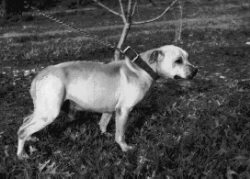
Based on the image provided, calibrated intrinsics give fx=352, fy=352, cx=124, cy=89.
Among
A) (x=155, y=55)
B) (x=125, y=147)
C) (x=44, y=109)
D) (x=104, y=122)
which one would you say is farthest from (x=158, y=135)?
(x=44, y=109)

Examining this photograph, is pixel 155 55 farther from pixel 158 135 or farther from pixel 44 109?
pixel 44 109

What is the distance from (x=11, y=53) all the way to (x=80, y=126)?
7658 mm

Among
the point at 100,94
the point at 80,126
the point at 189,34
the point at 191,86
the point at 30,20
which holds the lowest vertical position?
the point at 30,20

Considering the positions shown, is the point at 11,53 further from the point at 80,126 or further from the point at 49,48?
the point at 80,126

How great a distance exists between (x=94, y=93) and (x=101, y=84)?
0.16 metres


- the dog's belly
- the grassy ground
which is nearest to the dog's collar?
the dog's belly

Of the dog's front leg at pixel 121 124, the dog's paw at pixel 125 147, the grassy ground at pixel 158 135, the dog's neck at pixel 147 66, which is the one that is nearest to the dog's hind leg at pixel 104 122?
the grassy ground at pixel 158 135

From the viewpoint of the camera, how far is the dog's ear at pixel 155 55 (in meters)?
4.82

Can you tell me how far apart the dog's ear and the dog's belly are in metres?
0.61

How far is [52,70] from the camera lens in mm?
4699

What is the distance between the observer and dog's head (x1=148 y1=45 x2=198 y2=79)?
15.9ft

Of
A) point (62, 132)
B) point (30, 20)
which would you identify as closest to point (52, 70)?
point (62, 132)

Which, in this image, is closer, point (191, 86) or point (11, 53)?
point (191, 86)

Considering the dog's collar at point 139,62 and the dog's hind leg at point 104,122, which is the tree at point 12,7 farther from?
the dog's collar at point 139,62
